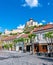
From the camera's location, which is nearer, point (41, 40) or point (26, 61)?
point (26, 61)

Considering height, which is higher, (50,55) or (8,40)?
(8,40)

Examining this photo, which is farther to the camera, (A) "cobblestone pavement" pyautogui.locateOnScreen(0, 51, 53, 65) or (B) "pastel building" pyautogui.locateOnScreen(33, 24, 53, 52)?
(B) "pastel building" pyautogui.locateOnScreen(33, 24, 53, 52)

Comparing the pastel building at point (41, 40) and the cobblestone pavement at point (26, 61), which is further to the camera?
the pastel building at point (41, 40)

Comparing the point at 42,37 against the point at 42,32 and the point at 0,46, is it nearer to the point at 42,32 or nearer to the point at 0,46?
the point at 42,32

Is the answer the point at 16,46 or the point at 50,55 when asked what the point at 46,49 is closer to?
the point at 50,55

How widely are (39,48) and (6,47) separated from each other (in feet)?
107

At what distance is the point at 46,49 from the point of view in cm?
5653

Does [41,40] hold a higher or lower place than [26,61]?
higher

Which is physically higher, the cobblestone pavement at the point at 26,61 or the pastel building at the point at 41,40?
the pastel building at the point at 41,40

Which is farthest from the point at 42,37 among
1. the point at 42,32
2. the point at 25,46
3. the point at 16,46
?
the point at 16,46

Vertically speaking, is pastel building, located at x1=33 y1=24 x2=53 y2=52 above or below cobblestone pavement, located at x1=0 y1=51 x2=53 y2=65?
above

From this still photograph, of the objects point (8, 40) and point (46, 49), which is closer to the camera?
point (46, 49)

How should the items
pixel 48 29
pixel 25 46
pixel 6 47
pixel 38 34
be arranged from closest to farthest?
pixel 48 29
pixel 38 34
pixel 25 46
pixel 6 47

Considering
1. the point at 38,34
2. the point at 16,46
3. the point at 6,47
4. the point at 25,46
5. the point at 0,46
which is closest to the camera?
the point at 38,34
